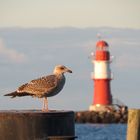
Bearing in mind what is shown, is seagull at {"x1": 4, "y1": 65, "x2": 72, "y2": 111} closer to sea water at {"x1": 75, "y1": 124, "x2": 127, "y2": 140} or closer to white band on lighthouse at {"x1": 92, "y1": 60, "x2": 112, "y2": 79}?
sea water at {"x1": 75, "y1": 124, "x2": 127, "y2": 140}

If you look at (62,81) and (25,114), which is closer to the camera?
(25,114)

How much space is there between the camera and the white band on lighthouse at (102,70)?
2508 inches

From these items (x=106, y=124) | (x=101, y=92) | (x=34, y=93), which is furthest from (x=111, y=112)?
(x=34, y=93)

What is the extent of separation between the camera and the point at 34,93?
12109 millimetres

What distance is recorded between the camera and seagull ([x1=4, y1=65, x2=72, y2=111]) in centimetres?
1190

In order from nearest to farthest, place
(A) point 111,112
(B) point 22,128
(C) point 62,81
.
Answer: (B) point 22,128 → (C) point 62,81 → (A) point 111,112

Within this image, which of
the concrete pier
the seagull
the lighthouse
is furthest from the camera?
the lighthouse

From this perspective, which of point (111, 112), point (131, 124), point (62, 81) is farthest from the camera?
point (111, 112)

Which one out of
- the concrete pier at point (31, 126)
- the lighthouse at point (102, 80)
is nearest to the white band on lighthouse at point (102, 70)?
the lighthouse at point (102, 80)

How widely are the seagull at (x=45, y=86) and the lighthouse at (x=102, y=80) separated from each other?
166 ft

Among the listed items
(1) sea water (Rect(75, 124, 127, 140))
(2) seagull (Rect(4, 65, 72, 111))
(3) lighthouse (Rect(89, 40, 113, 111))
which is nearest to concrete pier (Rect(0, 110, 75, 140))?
(2) seagull (Rect(4, 65, 72, 111))

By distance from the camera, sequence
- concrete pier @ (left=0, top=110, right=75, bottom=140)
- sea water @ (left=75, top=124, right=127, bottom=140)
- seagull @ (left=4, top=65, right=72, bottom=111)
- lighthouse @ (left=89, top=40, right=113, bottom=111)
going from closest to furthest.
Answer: concrete pier @ (left=0, top=110, right=75, bottom=140)
seagull @ (left=4, top=65, right=72, bottom=111)
sea water @ (left=75, top=124, right=127, bottom=140)
lighthouse @ (left=89, top=40, right=113, bottom=111)

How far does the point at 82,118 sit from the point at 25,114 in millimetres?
61912

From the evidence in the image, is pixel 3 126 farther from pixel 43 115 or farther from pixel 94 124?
pixel 94 124
